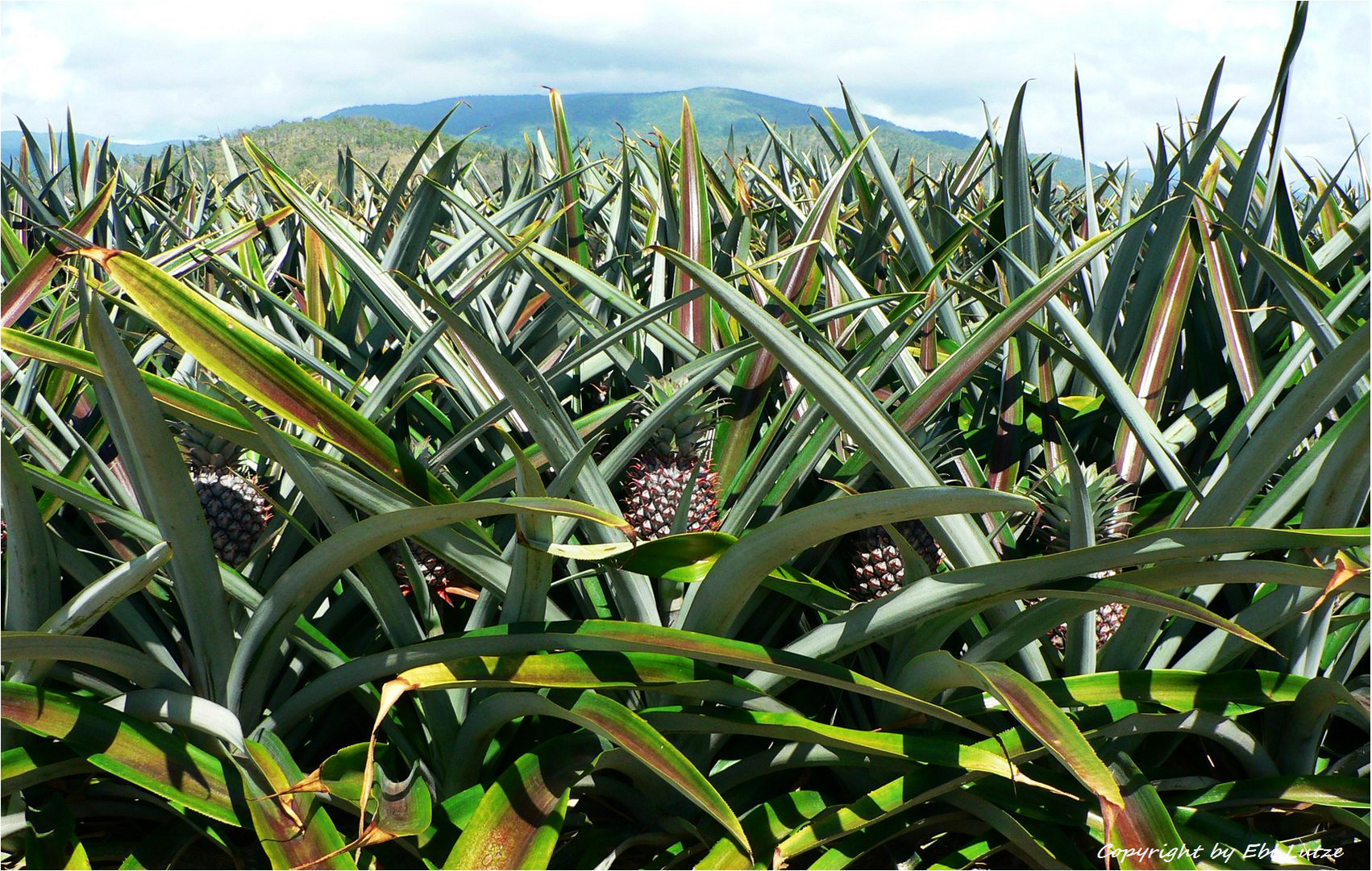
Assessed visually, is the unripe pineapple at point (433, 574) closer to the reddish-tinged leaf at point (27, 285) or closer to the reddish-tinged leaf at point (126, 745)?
the reddish-tinged leaf at point (126, 745)

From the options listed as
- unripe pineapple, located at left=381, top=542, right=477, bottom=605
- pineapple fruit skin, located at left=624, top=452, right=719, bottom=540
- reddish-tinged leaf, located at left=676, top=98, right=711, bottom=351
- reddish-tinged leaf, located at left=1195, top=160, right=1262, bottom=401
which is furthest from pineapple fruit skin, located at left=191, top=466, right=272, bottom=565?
reddish-tinged leaf, located at left=1195, top=160, right=1262, bottom=401

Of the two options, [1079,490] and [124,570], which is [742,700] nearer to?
[1079,490]

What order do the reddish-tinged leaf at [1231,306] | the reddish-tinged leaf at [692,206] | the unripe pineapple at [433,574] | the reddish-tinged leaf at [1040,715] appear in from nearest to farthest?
the reddish-tinged leaf at [1040,715] → the unripe pineapple at [433,574] → the reddish-tinged leaf at [1231,306] → the reddish-tinged leaf at [692,206]

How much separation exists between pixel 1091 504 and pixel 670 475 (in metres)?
0.41

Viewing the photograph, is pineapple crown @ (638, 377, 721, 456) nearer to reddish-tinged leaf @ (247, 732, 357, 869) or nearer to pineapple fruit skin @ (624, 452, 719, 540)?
pineapple fruit skin @ (624, 452, 719, 540)

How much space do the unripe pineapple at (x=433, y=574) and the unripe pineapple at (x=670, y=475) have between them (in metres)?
0.18

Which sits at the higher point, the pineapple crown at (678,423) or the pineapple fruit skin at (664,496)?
the pineapple crown at (678,423)

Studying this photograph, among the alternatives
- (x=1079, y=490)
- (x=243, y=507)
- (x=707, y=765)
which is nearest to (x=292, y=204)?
(x=243, y=507)

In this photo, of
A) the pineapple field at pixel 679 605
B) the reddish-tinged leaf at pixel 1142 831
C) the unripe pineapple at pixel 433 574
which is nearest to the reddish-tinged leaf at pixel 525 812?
the pineapple field at pixel 679 605

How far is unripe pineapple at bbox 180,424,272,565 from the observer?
888 mm

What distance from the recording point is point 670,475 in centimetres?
87

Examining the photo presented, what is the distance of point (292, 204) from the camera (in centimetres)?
101

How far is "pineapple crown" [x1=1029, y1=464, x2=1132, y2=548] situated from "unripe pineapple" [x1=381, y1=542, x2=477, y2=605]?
569 millimetres

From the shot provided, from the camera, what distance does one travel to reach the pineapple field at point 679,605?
0.66 m
